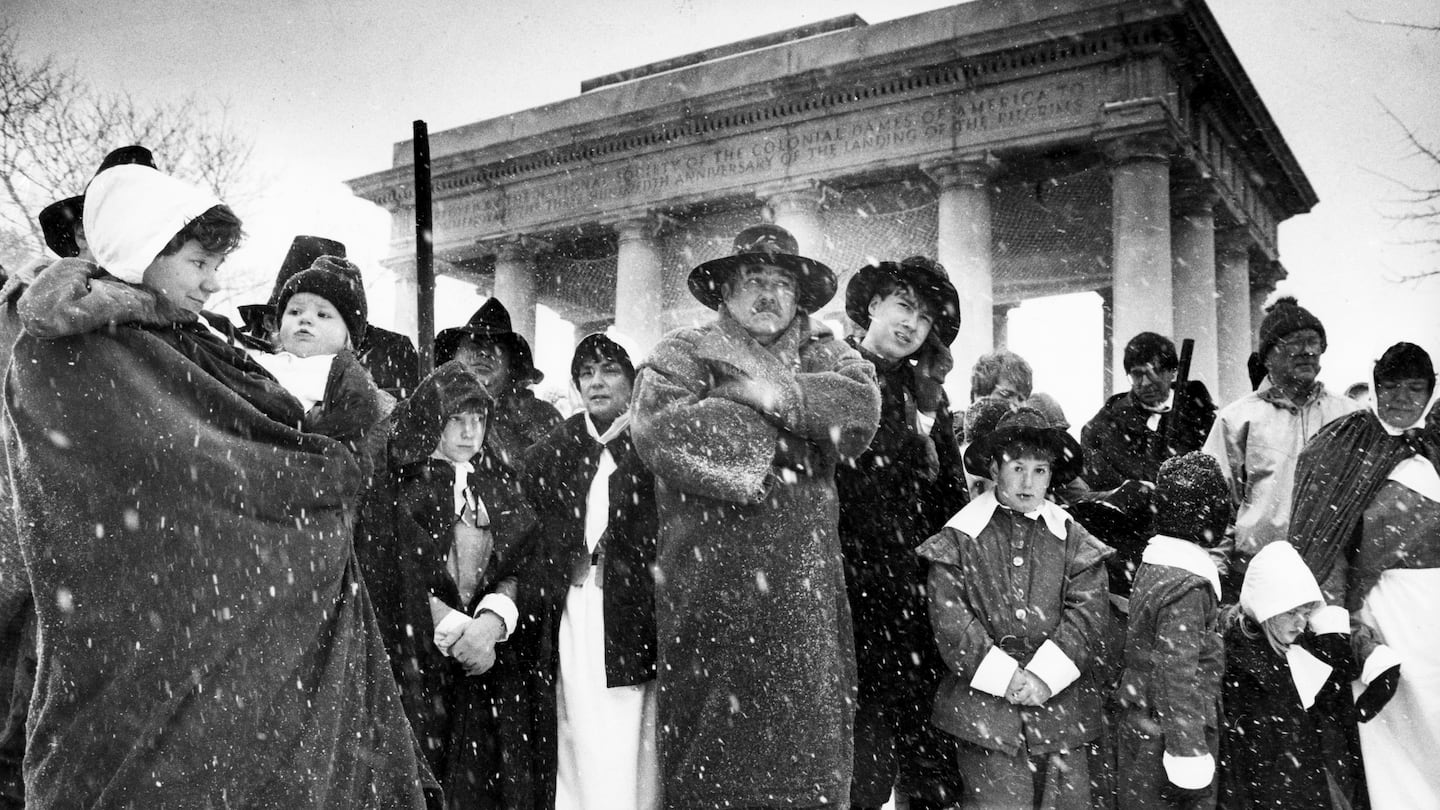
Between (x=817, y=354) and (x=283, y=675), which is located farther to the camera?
(x=817, y=354)

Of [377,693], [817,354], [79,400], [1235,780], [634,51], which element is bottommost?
[1235,780]

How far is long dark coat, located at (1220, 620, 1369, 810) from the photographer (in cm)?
446

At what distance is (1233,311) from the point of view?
1984 centimetres

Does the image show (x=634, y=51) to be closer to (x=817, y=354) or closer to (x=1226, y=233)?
(x=1226, y=233)

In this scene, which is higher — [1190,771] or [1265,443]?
[1265,443]

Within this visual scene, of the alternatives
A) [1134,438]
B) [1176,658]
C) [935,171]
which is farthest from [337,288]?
[935,171]

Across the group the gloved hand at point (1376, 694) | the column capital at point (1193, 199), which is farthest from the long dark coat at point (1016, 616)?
the column capital at point (1193, 199)

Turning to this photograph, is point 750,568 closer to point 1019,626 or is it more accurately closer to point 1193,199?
point 1019,626

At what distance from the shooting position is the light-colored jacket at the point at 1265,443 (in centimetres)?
574

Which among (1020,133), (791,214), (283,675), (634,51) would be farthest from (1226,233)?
(283,675)

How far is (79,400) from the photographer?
2625mm

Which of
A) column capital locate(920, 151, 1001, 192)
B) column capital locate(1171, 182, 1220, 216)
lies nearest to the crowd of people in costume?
column capital locate(920, 151, 1001, 192)

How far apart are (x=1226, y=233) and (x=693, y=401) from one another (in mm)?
19078

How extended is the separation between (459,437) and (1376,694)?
3.86 metres
